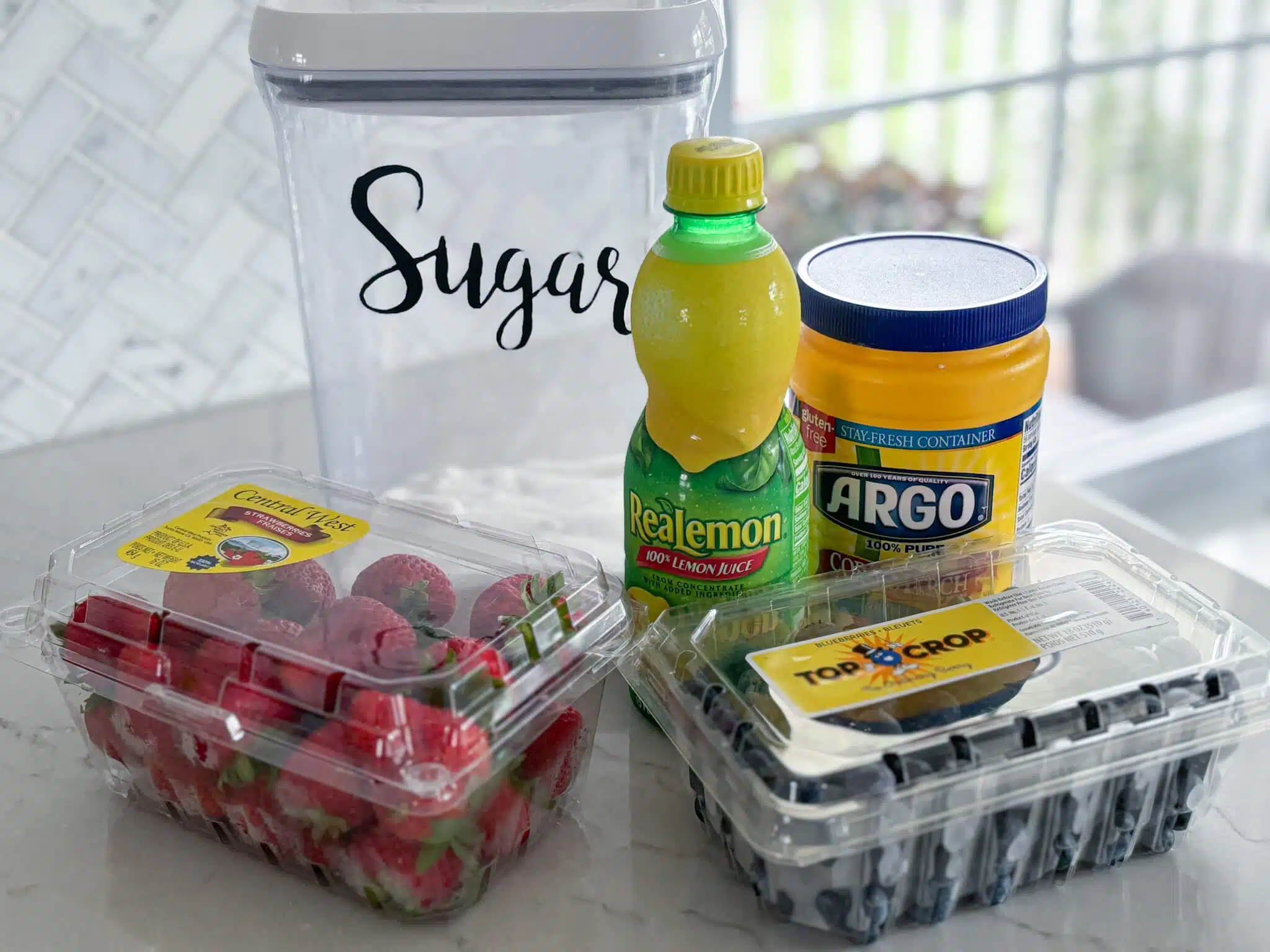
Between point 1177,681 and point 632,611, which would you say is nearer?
point 1177,681

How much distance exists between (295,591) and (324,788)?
0.38 ft

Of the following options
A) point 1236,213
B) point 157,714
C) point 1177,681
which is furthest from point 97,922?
point 1236,213

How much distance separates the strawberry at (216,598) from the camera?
2.11 feet

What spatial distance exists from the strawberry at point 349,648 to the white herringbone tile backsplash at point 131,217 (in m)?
0.59

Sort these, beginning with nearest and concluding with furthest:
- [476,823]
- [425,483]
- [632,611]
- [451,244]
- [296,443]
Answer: [476,823]
[632,611]
[451,244]
[425,483]
[296,443]

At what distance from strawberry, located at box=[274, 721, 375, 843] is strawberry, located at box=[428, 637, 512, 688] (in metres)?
0.05

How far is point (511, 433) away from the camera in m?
0.93

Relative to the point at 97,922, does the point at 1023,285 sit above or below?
above

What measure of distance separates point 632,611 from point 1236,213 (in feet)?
7.41

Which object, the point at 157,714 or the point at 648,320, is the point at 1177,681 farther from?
the point at 157,714

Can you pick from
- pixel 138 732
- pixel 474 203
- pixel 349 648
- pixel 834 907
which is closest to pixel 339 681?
pixel 349 648

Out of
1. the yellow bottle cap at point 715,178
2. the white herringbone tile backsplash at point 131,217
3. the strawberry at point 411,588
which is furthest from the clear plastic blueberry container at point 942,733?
the white herringbone tile backsplash at point 131,217

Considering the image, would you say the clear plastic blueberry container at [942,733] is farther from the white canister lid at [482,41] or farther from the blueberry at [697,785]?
the white canister lid at [482,41]

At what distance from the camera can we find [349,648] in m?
0.61
